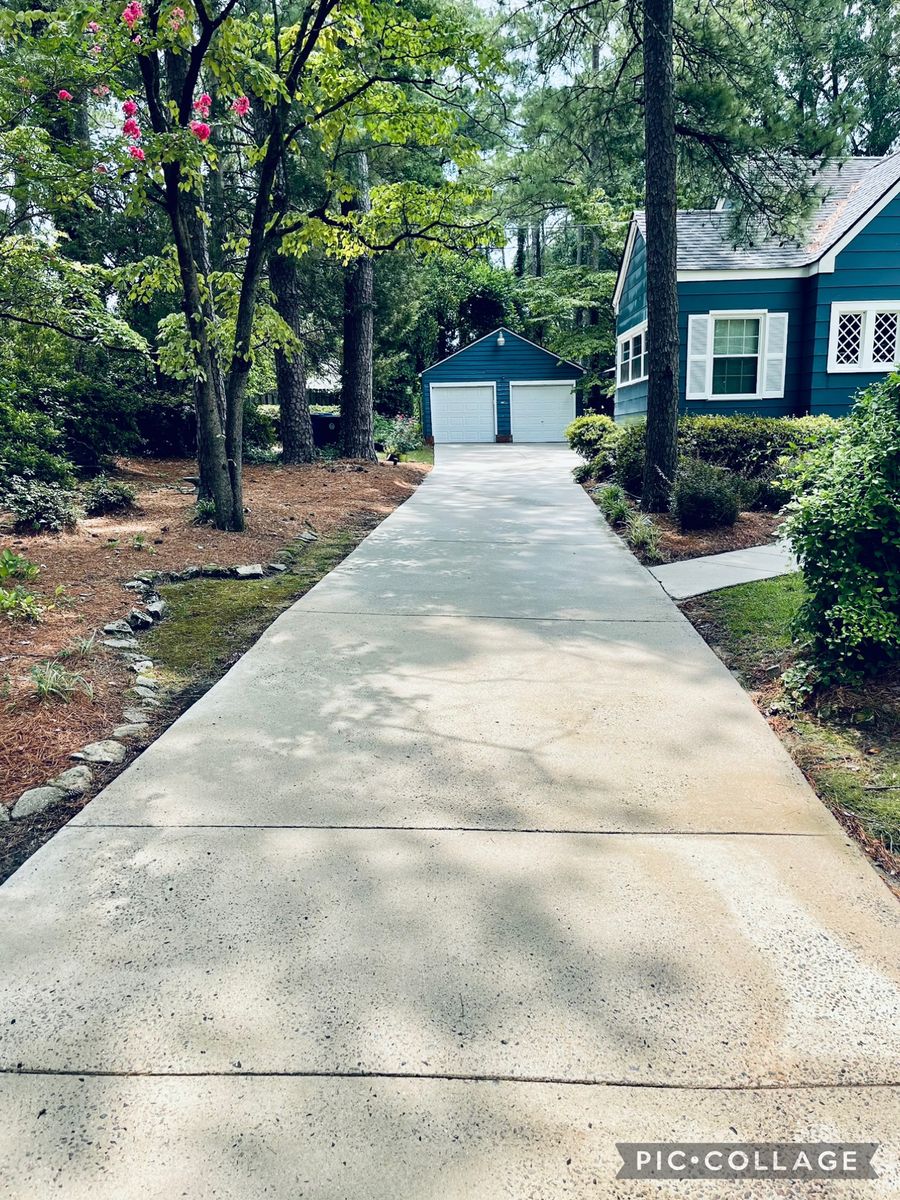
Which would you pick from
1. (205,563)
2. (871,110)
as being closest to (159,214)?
(205,563)

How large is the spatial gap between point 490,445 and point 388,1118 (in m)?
23.7

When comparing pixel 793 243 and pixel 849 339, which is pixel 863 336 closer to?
pixel 849 339

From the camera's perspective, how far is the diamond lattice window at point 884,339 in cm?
1354

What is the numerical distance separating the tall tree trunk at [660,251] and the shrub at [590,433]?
4.55m

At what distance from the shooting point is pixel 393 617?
217 inches

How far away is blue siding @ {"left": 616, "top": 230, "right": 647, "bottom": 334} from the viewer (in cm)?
1559

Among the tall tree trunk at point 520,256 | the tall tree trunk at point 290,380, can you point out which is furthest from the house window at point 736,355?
the tall tree trunk at point 520,256

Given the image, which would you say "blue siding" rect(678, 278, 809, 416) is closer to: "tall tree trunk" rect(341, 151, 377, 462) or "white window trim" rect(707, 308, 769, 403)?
"white window trim" rect(707, 308, 769, 403)

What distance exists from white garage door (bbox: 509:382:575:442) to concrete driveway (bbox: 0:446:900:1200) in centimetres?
2274

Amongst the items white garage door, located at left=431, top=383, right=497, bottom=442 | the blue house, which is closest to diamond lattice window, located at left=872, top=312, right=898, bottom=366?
the blue house

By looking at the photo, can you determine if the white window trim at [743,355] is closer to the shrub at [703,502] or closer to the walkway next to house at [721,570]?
the shrub at [703,502]

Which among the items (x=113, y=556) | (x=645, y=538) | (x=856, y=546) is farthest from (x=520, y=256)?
(x=856, y=546)

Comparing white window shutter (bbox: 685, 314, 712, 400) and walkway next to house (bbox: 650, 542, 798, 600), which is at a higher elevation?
white window shutter (bbox: 685, 314, 712, 400)

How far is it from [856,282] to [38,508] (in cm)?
1341
